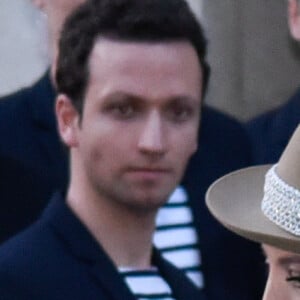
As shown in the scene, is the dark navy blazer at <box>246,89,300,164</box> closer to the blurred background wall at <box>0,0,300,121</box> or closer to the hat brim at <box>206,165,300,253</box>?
the hat brim at <box>206,165,300,253</box>

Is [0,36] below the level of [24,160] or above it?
below

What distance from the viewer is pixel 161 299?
373 centimetres

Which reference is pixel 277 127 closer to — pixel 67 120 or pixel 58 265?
pixel 67 120

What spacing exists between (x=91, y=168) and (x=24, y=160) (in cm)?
64

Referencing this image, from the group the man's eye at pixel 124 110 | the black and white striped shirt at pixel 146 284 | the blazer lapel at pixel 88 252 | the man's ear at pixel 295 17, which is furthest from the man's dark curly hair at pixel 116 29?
the man's ear at pixel 295 17

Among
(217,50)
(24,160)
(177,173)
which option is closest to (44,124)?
(24,160)

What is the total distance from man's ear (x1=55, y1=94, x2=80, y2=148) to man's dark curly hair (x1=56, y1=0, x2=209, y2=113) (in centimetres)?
2

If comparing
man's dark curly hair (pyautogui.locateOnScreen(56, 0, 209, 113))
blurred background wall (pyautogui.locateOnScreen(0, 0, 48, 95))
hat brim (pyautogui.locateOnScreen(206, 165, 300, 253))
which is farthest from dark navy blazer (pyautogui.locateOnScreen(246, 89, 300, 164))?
blurred background wall (pyautogui.locateOnScreen(0, 0, 48, 95))

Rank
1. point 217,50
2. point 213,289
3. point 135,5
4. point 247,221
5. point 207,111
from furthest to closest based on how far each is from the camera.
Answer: point 217,50 < point 207,111 < point 213,289 < point 135,5 < point 247,221

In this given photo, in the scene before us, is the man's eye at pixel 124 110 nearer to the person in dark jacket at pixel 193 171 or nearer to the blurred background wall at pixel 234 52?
the person in dark jacket at pixel 193 171

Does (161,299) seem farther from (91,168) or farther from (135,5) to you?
(135,5)

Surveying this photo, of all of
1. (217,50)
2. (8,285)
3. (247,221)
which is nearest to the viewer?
(247,221)

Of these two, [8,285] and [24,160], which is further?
A: [24,160]

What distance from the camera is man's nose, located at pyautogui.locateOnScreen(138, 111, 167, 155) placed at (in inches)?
143
